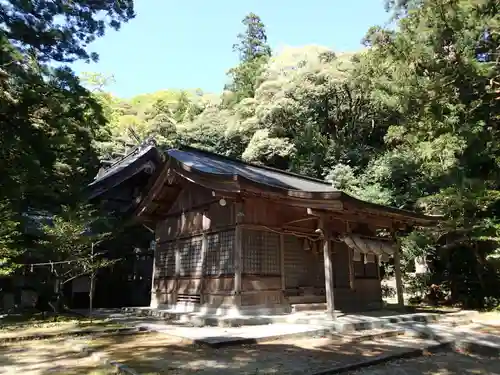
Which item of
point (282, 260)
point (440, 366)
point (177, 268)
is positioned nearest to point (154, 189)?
point (177, 268)

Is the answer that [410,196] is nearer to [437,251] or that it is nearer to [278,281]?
[437,251]

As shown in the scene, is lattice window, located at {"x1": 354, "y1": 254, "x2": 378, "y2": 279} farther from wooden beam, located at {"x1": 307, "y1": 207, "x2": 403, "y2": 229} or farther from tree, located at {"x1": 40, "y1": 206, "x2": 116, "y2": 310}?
tree, located at {"x1": 40, "y1": 206, "x2": 116, "y2": 310}

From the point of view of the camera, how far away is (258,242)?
394 inches

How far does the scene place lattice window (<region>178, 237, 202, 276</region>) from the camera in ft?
37.0

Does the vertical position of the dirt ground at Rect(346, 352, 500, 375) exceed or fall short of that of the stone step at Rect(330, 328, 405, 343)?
it falls short

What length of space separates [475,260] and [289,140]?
58.1ft

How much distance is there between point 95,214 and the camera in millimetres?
14852

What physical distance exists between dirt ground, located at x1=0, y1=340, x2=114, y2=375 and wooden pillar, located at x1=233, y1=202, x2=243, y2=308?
3833mm

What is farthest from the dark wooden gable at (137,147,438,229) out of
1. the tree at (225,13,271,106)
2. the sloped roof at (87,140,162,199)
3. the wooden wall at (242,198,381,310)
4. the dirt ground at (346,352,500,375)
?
the tree at (225,13,271,106)

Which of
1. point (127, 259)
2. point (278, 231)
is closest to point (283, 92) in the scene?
point (127, 259)

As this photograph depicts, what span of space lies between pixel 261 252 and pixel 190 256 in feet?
8.82

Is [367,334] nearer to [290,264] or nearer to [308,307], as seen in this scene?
[308,307]

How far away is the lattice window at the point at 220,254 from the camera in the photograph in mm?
9961

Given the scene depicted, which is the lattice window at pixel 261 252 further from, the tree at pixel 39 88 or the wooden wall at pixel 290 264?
the tree at pixel 39 88
